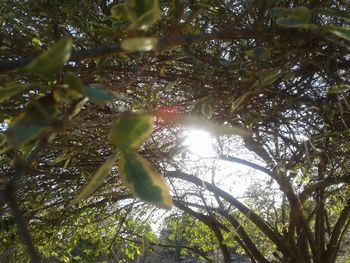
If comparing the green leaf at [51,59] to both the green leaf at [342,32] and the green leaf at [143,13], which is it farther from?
the green leaf at [342,32]

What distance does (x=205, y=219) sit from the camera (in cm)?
466

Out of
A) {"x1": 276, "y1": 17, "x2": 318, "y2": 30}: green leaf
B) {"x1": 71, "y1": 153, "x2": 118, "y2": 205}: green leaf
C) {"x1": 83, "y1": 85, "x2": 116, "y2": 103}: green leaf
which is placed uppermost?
{"x1": 276, "y1": 17, "x2": 318, "y2": 30}: green leaf

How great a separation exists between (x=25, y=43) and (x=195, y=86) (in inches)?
22.7

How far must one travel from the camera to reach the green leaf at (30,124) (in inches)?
18.4

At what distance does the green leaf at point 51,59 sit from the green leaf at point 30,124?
78mm

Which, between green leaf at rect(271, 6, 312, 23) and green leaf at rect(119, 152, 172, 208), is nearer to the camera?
green leaf at rect(119, 152, 172, 208)

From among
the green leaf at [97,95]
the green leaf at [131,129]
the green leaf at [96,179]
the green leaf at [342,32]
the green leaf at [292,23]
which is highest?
the green leaf at [292,23]

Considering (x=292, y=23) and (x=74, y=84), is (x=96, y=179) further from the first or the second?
(x=292, y=23)

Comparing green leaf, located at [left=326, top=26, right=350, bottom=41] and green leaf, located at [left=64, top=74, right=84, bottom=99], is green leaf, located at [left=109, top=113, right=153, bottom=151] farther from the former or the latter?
green leaf, located at [left=326, top=26, right=350, bottom=41]

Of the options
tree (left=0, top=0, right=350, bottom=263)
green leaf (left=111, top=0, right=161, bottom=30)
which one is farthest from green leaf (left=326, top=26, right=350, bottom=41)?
green leaf (left=111, top=0, right=161, bottom=30)

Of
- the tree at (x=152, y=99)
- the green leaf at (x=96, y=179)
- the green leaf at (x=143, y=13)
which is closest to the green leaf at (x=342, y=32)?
the tree at (x=152, y=99)

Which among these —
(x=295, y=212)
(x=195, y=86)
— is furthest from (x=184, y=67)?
(x=295, y=212)

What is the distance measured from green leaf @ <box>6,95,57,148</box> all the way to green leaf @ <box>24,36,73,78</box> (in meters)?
0.08

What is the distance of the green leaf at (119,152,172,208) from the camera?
0.46 m
